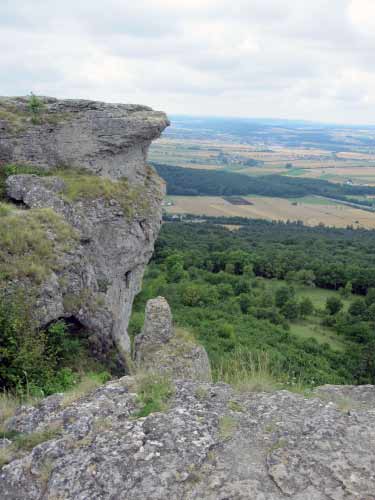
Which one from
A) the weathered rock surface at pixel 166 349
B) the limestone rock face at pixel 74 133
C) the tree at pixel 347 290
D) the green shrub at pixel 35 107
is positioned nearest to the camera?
the weathered rock surface at pixel 166 349

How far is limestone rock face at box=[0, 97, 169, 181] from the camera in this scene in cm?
1390

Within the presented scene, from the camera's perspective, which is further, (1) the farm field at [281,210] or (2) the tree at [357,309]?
(1) the farm field at [281,210]

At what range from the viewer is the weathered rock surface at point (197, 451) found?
16.0ft

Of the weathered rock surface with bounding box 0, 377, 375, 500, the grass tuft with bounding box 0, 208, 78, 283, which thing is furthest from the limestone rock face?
the weathered rock surface with bounding box 0, 377, 375, 500

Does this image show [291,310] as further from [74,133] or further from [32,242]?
[32,242]

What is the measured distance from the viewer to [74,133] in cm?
1438

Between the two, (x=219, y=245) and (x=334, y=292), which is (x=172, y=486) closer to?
(x=334, y=292)

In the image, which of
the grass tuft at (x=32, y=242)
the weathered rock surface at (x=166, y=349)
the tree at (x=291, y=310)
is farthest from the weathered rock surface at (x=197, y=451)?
the tree at (x=291, y=310)

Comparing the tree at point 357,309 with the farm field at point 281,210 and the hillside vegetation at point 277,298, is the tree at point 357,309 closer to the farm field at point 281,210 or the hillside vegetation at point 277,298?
the hillside vegetation at point 277,298

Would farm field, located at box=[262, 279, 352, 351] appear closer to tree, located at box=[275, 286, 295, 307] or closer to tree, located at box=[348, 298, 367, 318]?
tree, located at box=[348, 298, 367, 318]

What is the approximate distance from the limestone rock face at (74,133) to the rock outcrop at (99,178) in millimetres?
31

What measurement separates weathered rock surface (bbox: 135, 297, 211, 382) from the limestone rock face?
5.32 m

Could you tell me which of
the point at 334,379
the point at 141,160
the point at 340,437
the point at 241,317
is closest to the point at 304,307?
the point at 241,317

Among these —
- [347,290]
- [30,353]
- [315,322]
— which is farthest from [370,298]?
[30,353]
